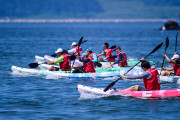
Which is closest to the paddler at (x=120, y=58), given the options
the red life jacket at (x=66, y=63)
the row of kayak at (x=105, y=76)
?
the row of kayak at (x=105, y=76)

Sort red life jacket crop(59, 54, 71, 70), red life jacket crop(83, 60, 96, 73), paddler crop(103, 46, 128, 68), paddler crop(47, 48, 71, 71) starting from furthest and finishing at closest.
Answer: paddler crop(103, 46, 128, 68) → red life jacket crop(59, 54, 71, 70) → paddler crop(47, 48, 71, 71) → red life jacket crop(83, 60, 96, 73)

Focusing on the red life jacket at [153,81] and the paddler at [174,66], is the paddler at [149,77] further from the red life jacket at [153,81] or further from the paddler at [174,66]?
the paddler at [174,66]

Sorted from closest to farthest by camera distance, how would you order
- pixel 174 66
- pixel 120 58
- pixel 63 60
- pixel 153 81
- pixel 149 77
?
pixel 149 77, pixel 153 81, pixel 174 66, pixel 63 60, pixel 120 58

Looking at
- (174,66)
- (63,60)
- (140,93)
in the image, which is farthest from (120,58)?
(140,93)

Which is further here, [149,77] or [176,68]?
[176,68]

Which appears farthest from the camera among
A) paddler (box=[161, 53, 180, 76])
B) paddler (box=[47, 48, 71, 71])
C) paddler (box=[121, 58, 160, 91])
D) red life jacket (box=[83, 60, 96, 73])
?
paddler (box=[47, 48, 71, 71])

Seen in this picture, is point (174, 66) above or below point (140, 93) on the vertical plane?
above

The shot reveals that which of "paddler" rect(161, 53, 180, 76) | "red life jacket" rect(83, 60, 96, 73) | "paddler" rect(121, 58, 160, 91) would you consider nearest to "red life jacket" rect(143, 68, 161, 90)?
"paddler" rect(121, 58, 160, 91)

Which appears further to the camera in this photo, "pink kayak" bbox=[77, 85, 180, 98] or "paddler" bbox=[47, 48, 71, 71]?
"paddler" bbox=[47, 48, 71, 71]

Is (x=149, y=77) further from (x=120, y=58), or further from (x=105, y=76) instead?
(x=120, y=58)

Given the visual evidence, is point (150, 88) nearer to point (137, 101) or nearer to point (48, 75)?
point (137, 101)

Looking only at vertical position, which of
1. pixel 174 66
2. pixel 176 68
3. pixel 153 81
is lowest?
pixel 153 81

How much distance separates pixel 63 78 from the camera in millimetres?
22500

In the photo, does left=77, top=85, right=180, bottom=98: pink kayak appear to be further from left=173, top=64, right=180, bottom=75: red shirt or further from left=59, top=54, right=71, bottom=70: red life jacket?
left=59, top=54, right=71, bottom=70: red life jacket
